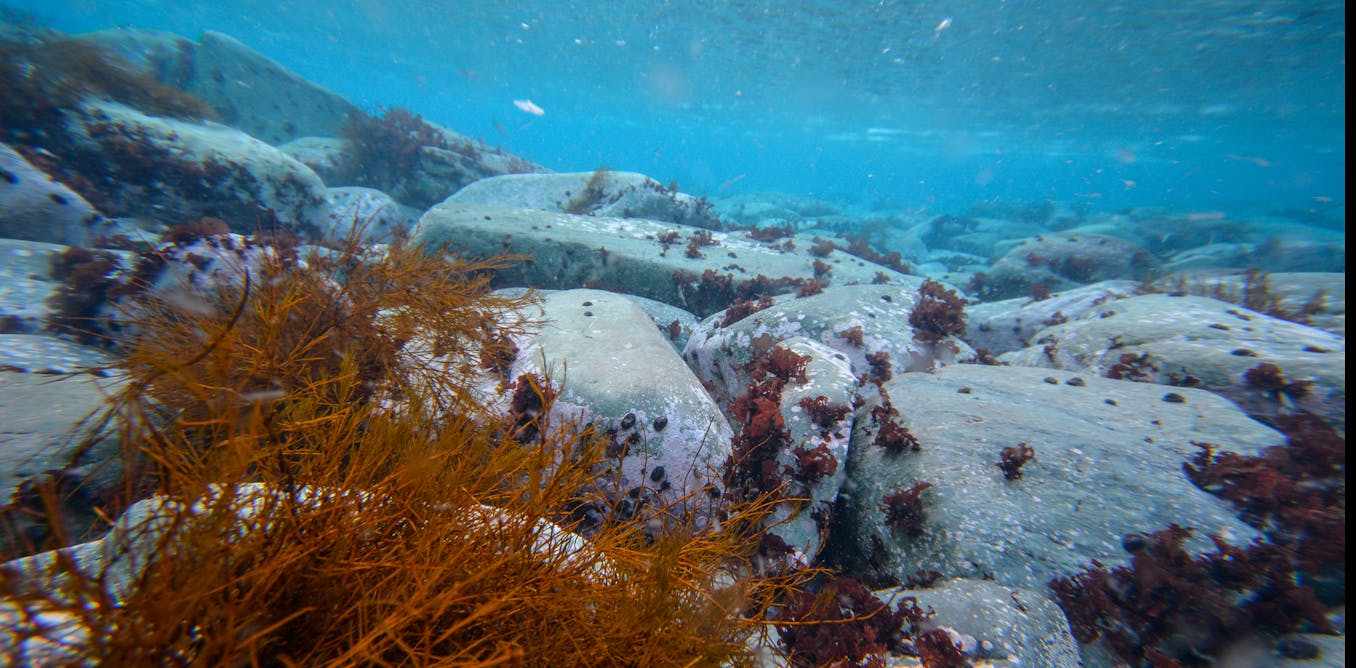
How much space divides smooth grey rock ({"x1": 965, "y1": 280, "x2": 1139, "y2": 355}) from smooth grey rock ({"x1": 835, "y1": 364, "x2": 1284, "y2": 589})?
3106mm

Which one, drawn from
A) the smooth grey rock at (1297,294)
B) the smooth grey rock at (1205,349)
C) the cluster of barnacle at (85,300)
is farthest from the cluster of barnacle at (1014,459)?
the cluster of barnacle at (85,300)

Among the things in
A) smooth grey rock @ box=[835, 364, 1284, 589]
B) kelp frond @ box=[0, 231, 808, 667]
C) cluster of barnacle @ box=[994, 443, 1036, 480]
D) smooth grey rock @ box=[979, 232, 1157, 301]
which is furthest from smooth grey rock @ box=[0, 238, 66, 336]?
smooth grey rock @ box=[979, 232, 1157, 301]

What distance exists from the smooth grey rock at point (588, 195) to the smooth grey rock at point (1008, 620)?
41.3 ft

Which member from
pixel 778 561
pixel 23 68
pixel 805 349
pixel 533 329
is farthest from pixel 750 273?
pixel 23 68

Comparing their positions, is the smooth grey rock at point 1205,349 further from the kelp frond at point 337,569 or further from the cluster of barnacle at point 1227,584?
the kelp frond at point 337,569

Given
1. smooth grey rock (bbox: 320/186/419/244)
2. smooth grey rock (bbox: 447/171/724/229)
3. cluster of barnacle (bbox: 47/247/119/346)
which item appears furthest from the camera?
smooth grey rock (bbox: 447/171/724/229)

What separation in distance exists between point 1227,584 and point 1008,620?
1.84 m

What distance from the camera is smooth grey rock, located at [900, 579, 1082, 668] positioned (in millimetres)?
3025

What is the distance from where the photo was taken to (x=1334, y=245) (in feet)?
63.8

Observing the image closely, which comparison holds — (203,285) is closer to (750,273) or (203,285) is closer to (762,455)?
(762,455)

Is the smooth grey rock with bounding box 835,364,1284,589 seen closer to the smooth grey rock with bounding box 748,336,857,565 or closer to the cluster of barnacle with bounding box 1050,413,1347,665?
the cluster of barnacle with bounding box 1050,413,1347,665

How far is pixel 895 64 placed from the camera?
3036 centimetres

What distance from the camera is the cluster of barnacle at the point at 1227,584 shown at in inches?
128

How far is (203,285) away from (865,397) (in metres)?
7.81
